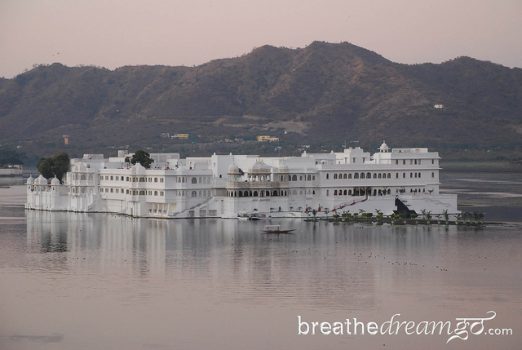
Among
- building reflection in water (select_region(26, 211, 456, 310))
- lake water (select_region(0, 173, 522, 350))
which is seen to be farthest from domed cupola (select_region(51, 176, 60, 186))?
lake water (select_region(0, 173, 522, 350))

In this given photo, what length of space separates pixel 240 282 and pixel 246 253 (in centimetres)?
723

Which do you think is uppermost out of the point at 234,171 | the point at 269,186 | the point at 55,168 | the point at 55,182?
the point at 55,168

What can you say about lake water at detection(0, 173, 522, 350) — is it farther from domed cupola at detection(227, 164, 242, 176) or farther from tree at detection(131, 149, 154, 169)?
tree at detection(131, 149, 154, 169)

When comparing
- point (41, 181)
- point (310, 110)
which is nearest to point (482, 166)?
point (310, 110)

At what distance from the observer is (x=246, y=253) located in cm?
4606

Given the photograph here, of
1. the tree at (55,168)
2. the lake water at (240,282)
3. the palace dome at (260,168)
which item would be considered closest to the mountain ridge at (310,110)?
the tree at (55,168)

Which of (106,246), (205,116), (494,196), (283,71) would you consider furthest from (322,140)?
(106,246)

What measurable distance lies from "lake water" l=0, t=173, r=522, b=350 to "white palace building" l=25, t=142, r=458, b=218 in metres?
1.85

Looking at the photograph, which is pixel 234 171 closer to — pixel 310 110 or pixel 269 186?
pixel 269 186

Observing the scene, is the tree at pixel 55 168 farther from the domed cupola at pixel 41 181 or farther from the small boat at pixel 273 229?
the small boat at pixel 273 229

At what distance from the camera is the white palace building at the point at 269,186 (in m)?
59.3

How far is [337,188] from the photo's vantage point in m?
61.6

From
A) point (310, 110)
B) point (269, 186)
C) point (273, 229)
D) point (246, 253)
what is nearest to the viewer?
point (246, 253)

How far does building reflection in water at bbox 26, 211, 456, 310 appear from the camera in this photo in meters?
38.1
